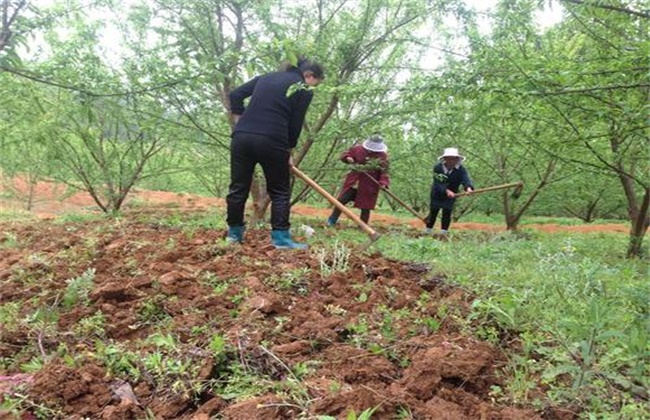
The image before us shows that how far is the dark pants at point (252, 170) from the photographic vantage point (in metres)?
4.05

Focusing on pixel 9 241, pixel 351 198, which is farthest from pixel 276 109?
pixel 351 198

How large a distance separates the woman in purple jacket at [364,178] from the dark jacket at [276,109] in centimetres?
204

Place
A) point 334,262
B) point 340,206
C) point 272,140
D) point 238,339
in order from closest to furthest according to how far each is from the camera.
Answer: point 238,339, point 334,262, point 272,140, point 340,206

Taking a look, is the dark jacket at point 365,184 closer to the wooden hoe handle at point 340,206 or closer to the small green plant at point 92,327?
the wooden hoe handle at point 340,206

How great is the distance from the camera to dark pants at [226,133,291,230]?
Answer: 160 inches

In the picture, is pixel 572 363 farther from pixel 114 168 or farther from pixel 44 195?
pixel 44 195

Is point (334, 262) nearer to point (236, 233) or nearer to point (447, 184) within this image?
point (236, 233)

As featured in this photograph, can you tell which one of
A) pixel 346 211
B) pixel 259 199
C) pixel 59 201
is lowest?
pixel 59 201

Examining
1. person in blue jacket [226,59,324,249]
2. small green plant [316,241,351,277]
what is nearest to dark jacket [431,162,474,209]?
person in blue jacket [226,59,324,249]

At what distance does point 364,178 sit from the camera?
7.00 meters

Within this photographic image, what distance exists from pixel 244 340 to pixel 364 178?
5.05 meters

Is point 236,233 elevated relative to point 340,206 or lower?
lower

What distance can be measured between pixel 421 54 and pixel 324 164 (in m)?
Answer: 1.83

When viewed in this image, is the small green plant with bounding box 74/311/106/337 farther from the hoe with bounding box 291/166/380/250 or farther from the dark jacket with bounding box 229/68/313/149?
the hoe with bounding box 291/166/380/250
